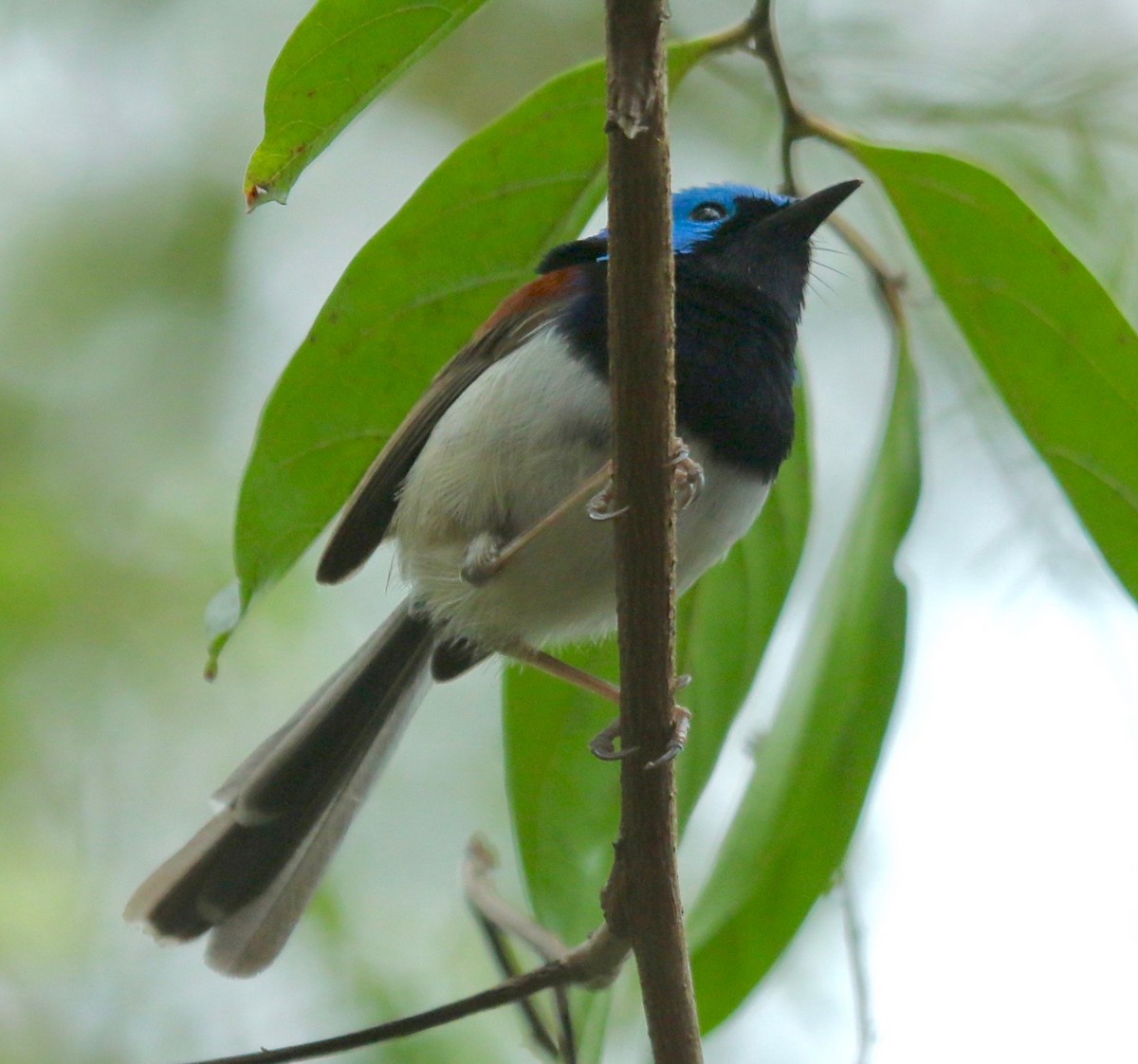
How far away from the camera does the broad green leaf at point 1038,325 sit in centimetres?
270

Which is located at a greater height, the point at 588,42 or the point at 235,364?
the point at 588,42

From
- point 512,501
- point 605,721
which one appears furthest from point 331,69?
point 605,721

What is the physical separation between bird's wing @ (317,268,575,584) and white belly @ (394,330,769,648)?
4 centimetres

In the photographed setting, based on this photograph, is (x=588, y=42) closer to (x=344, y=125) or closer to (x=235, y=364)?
(x=235, y=364)

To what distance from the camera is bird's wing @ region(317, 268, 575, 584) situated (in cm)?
313

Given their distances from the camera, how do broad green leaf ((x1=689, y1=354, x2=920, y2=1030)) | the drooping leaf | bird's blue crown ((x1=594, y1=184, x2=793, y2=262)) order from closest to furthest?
1. broad green leaf ((x1=689, y1=354, x2=920, y2=1030))
2. the drooping leaf
3. bird's blue crown ((x1=594, y1=184, x2=793, y2=262))

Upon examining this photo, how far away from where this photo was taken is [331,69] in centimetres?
219

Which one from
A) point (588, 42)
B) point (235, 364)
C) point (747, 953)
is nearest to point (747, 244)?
point (747, 953)

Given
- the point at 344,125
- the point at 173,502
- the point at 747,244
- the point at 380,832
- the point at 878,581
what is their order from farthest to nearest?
1. the point at 380,832
2. the point at 173,502
3. the point at 747,244
4. the point at 878,581
5. the point at 344,125

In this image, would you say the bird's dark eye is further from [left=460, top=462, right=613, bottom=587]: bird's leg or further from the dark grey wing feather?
[left=460, top=462, right=613, bottom=587]: bird's leg

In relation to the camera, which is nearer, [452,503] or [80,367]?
[452,503]

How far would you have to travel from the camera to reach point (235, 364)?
6.46 meters

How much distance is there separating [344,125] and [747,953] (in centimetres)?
173

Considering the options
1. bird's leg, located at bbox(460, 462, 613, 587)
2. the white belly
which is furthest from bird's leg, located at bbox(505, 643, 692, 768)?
bird's leg, located at bbox(460, 462, 613, 587)
